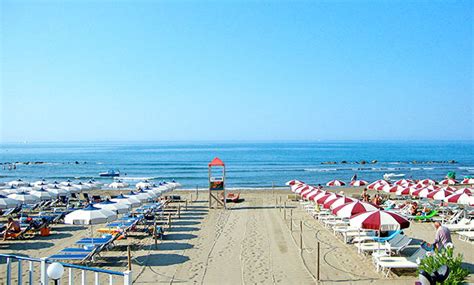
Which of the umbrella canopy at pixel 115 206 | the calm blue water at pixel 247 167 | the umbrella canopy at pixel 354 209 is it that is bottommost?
the calm blue water at pixel 247 167

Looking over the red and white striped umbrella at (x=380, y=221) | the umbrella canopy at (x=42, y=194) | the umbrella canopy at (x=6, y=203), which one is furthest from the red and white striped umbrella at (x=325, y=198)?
the umbrella canopy at (x=42, y=194)

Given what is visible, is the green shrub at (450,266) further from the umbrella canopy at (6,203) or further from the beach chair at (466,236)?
the umbrella canopy at (6,203)

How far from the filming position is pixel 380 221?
10312 millimetres

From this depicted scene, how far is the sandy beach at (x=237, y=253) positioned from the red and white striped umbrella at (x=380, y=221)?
3.39 ft

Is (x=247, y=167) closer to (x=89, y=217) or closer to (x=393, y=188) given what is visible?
(x=393, y=188)

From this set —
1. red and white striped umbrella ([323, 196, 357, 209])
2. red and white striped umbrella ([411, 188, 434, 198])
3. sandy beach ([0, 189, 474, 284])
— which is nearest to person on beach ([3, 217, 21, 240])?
sandy beach ([0, 189, 474, 284])

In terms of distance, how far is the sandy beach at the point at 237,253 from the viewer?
32.0ft

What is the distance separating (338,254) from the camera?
11766 mm

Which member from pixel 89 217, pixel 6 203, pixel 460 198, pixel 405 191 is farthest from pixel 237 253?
pixel 405 191

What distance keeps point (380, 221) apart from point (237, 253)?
13.3 feet

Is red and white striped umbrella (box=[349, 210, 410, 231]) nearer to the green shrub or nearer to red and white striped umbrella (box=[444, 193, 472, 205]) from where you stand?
the green shrub

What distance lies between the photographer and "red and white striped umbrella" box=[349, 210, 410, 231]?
10234 mm

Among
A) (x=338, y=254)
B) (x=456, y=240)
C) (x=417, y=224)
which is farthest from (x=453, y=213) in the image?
(x=338, y=254)

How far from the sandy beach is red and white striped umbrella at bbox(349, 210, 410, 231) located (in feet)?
3.39
